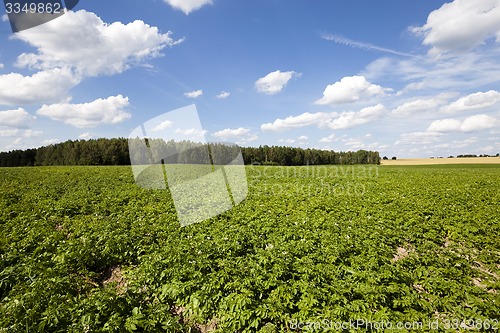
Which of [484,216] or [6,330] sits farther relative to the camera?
[484,216]

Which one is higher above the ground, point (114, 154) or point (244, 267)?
point (114, 154)

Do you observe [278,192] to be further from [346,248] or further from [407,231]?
[346,248]

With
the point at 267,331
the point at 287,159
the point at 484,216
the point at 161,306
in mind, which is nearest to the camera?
the point at 267,331

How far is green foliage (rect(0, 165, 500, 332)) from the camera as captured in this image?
208 inches

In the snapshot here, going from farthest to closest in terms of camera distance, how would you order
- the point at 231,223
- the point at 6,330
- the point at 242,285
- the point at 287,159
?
1. the point at 287,159
2. the point at 231,223
3. the point at 242,285
4. the point at 6,330

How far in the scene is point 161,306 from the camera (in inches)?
222

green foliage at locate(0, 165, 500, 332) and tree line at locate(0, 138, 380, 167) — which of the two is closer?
green foliage at locate(0, 165, 500, 332)

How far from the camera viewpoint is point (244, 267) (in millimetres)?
7184

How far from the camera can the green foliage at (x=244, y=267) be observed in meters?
5.27

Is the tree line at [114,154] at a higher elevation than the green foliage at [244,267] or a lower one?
higher

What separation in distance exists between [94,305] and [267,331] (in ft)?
11.4

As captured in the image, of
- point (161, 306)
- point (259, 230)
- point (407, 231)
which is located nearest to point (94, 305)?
point (161, 306)

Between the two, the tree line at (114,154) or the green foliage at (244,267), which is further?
the tree line at (114,154)

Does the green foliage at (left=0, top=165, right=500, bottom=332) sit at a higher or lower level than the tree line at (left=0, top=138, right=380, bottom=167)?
lower
